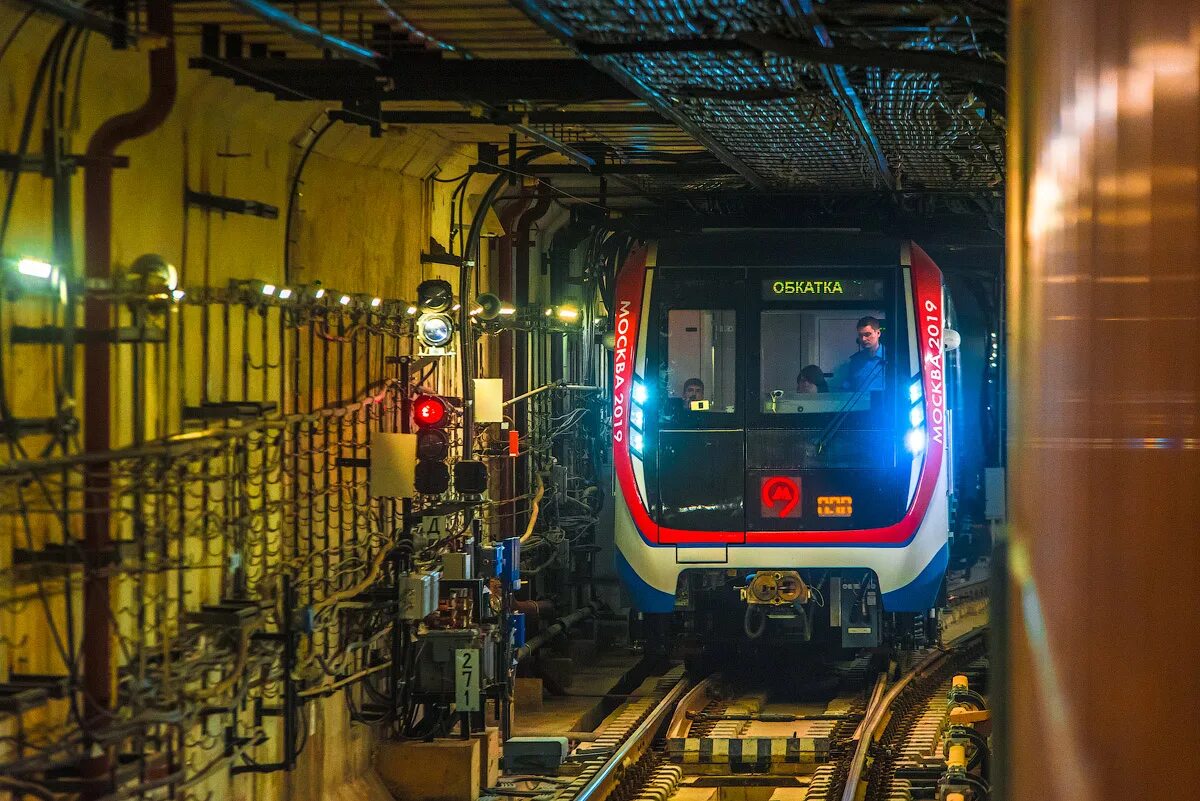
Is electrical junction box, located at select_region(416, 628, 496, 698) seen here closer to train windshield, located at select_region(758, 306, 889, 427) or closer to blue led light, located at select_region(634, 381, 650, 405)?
blue led light, located at select_region(634, 381, 650, 405)

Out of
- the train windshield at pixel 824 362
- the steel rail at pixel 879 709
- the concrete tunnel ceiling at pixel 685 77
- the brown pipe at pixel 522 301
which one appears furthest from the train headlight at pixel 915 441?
the brown pipe at pixel 522 301

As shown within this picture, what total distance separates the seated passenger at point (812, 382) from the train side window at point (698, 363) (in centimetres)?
46

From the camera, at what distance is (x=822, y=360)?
12.3 meters

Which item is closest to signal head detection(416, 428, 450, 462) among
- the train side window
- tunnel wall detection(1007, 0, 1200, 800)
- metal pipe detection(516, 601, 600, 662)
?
metal pipe detection(516, 601, 600, 662)

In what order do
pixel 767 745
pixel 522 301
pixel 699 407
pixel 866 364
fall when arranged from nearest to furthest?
pixel 767 745 → pixel 866 364 → pixel 699 407 → pixel 522 301

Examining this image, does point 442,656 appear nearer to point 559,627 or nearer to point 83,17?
point 559,627

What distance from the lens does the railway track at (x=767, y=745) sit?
10.2 metres

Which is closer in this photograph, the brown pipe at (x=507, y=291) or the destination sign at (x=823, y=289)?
the destination sign at (x=823, y=289)

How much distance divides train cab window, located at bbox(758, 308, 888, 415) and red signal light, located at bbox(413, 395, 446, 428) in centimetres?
300

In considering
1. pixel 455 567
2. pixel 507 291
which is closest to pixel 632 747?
pixel 455 567

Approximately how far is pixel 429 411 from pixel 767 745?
293cm

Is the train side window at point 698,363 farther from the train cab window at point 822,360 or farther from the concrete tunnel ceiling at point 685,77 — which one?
the concrete tunnel ceiling at point 685,77

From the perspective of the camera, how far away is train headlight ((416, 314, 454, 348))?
1028 centimetres

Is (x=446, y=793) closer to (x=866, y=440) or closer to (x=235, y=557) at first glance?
(x=235, y=557)
